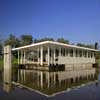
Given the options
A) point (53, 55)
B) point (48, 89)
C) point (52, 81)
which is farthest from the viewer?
point (53, 55)

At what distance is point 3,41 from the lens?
37.0 m

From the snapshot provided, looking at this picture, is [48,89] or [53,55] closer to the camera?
[48,89]

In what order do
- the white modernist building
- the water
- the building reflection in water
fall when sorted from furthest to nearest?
the white modernist building, the building reflection in water, the water

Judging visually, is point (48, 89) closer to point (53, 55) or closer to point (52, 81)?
point (52, 81)

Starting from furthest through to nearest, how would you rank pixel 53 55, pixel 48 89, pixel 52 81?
pixel 53 55, pixel 52 81, pixel 48 89

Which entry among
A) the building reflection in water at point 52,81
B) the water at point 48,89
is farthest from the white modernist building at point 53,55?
the water at point 48,89

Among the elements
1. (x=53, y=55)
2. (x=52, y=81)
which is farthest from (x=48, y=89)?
(x=53, y=55)

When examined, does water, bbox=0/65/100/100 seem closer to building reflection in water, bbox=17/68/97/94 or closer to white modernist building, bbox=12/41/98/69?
building reflection in water, bbox=17/68/97/94

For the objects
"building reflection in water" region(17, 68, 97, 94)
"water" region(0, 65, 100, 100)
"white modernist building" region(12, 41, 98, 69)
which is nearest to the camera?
"water" region(0, 65, 100, 100)

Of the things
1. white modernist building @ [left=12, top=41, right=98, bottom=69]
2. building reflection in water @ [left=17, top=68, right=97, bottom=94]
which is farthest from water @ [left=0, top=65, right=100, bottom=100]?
white modernist building @ [left=12, top=41, right=98, bottom=69]

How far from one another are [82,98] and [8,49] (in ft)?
44.3

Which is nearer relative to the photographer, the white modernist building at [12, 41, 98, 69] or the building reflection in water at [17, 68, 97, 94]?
the building reflection in water at [17, 68, 97, 94]

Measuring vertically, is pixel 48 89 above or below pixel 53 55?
below

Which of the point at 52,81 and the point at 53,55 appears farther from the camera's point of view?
the point at 53,55
